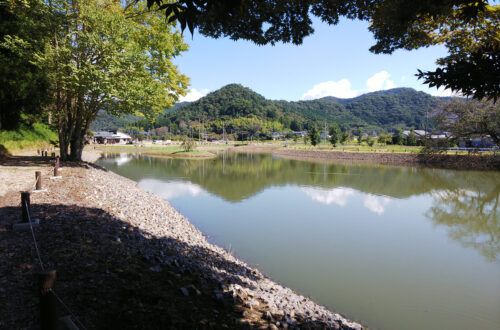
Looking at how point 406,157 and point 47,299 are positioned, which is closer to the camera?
point 47,299

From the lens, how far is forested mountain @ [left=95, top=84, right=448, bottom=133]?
117 m

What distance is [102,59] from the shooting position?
40.7 ft

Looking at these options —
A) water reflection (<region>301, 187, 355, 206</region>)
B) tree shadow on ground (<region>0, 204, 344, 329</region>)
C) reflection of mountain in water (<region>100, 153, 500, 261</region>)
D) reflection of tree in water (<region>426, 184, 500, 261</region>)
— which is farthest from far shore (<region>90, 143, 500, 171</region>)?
tree shadow on ground (<region>0, 204, 344, 329</region>)

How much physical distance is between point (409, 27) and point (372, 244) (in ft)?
22.9

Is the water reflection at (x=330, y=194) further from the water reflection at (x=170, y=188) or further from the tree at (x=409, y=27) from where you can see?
the tree at (x=409, y=27)

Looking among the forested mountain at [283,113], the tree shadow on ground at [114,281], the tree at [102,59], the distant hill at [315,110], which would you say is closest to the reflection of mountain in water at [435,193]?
the tree at [102,59]

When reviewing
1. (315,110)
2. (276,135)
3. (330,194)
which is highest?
(315,110)

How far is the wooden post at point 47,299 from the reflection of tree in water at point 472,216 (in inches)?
450

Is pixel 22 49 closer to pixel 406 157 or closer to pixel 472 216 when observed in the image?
pixel 472 216

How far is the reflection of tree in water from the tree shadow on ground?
9319 millimetres

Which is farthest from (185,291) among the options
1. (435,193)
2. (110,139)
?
(110,139)

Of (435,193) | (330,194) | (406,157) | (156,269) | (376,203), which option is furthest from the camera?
(406,157)

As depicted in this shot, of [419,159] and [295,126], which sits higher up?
[295,126]

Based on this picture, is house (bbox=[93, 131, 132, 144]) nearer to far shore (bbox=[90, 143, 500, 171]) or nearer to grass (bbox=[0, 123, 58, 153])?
far shore (bbox=[90, 143, 500, 171])
